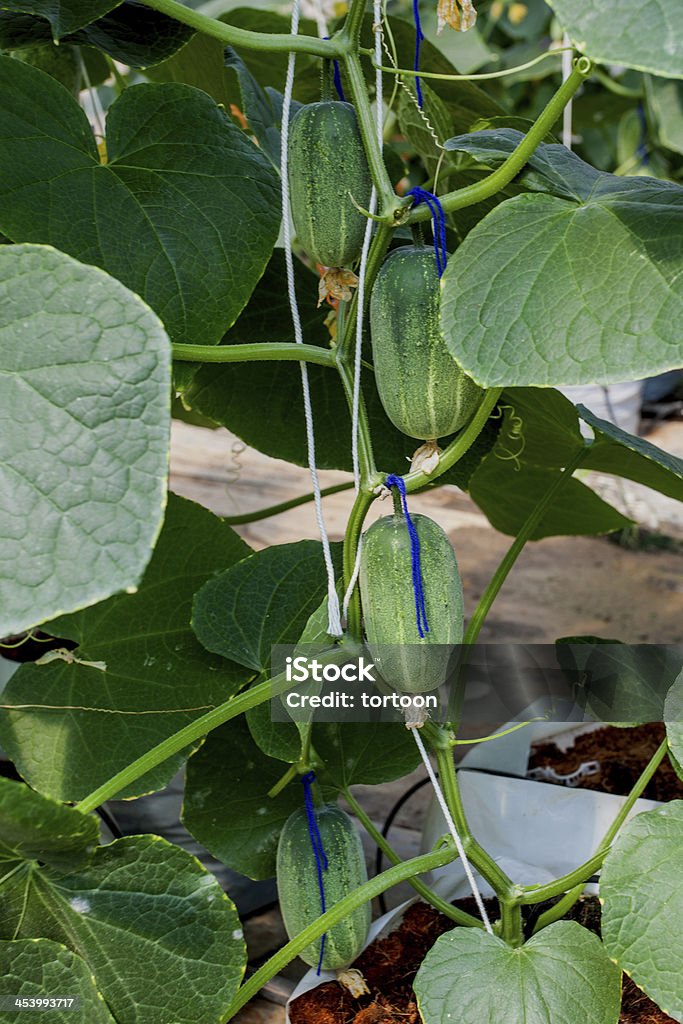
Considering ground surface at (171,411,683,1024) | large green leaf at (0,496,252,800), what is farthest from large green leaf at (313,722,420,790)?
ground surface at (171,411,683,1024)

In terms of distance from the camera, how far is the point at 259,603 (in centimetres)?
85

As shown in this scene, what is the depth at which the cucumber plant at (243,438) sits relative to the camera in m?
0.51

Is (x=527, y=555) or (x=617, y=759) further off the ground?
(x=617, y=759)

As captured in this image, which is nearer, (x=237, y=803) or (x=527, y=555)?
(x=237, y=803)

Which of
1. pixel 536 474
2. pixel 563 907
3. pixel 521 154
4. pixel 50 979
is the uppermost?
pixel 521 154

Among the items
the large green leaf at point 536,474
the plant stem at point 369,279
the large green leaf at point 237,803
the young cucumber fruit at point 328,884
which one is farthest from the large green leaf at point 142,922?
the large green leaf at point 536,474

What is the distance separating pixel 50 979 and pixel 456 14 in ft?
2.07

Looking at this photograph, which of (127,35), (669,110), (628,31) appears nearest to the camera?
(628,31)

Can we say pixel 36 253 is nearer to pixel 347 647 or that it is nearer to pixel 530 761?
pixel 347 647

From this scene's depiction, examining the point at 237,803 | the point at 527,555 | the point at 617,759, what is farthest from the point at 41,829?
the point at 527,555

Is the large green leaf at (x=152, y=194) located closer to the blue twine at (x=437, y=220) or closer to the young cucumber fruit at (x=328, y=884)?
the blue twine at (x=437, y=220)

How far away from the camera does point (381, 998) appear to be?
81cm

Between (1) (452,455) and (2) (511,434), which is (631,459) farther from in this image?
(1) (452,455)
